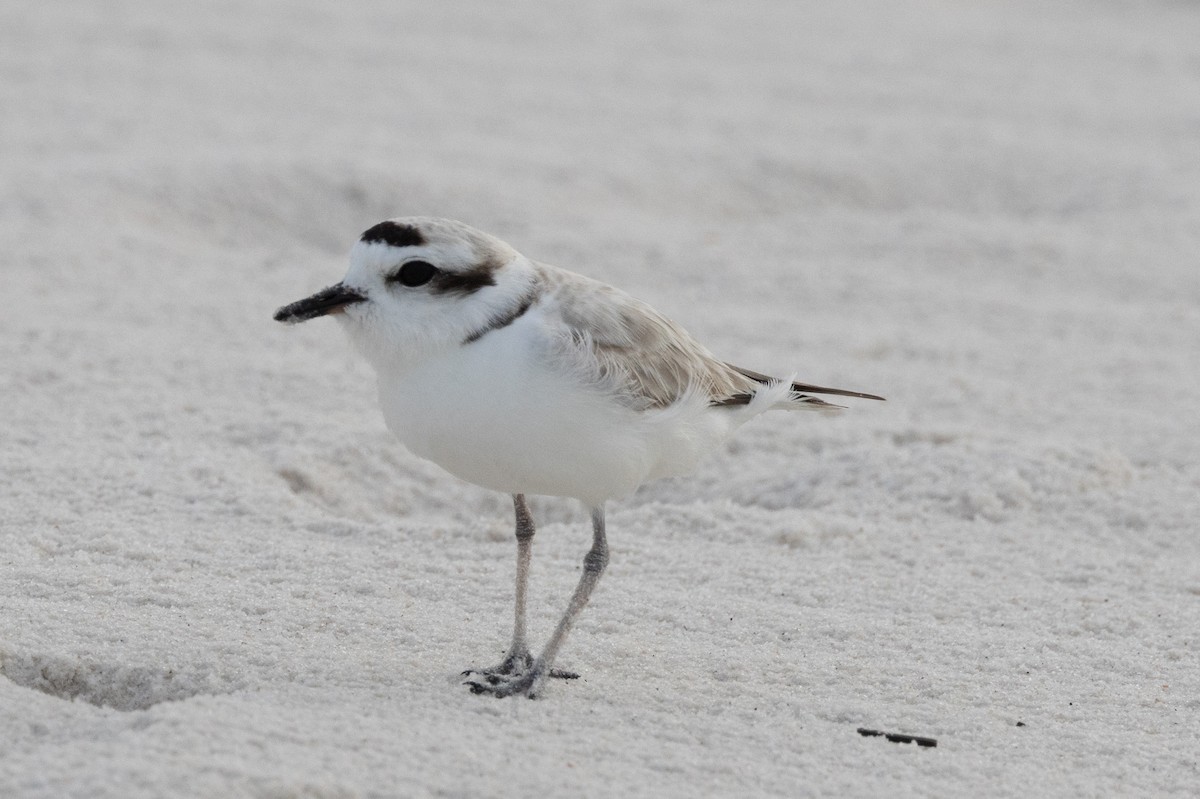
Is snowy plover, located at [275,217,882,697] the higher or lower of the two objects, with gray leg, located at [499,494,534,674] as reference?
higher

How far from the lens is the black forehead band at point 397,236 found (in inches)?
113

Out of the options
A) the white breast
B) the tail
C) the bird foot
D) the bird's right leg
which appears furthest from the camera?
the tail

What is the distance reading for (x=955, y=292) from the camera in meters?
6.20

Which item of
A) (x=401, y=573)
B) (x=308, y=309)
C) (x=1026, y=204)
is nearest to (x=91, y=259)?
(x=401, y=573)

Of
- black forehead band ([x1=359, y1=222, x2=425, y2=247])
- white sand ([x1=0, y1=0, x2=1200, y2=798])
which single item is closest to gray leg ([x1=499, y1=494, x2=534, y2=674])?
white sand ([x1=0, y1=0, x2=1200, y2=798])

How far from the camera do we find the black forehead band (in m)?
2.87

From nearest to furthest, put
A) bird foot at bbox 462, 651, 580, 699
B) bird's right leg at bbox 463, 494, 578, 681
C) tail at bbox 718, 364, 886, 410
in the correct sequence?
bird foot at bbox 462, 651, 580, 699 → bird's right leg at bbox 463, 494, 578, 681 → tail at bbox 718, 364, 886, 410

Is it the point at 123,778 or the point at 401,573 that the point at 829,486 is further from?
the point at 123,778

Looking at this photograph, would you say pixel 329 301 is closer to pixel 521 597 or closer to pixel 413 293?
pixel 413 293

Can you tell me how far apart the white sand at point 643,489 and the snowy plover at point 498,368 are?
47 cm

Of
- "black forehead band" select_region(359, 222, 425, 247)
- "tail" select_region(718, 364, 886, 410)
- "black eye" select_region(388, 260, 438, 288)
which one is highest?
"black forehead band" select_region(359, 222, 425, 247)

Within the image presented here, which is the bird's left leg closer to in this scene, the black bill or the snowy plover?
the snowy plover

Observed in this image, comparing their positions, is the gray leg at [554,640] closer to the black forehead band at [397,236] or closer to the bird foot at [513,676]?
the bird foot at [513,676]

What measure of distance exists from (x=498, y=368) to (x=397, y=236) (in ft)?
1.09
